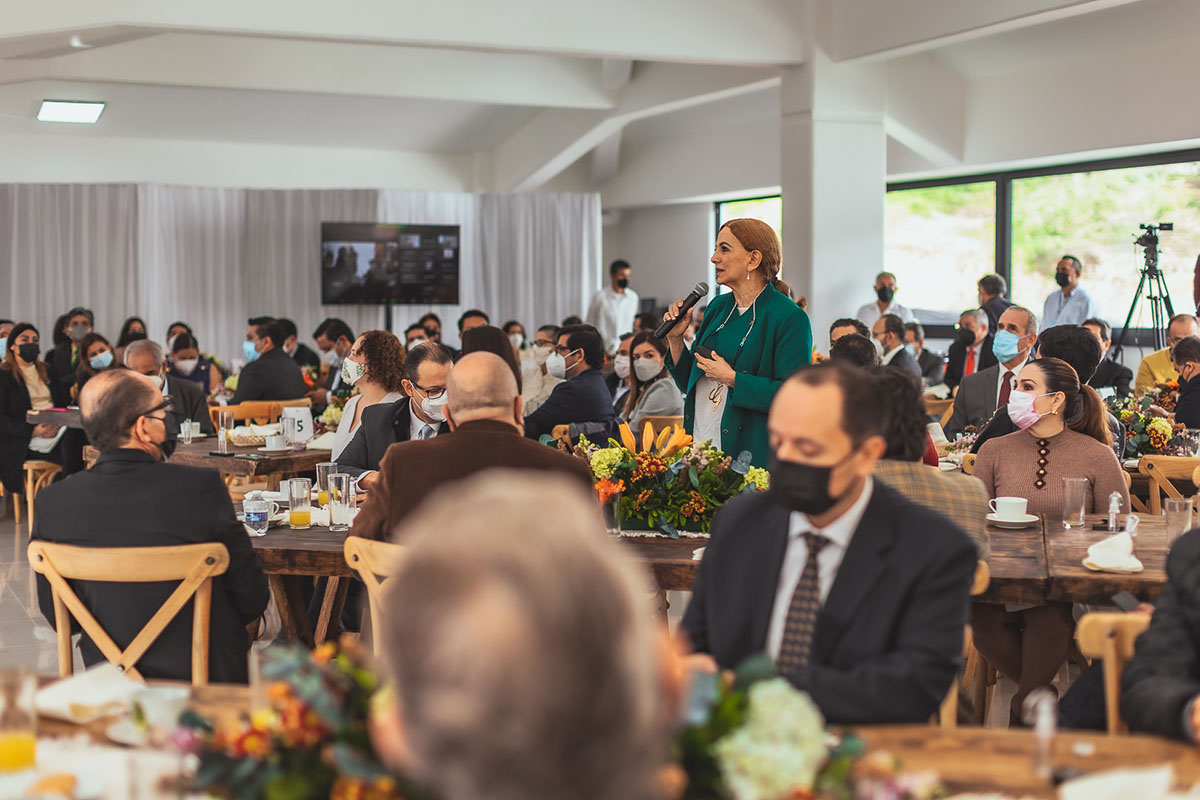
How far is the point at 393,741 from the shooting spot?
1079 mm

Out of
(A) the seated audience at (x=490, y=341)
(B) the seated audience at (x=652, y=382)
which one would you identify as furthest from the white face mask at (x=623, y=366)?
(A) the seated audience at (x=490, y=341)

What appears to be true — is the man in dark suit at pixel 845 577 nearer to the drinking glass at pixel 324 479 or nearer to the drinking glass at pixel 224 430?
the drinking glass at pixel 324 479

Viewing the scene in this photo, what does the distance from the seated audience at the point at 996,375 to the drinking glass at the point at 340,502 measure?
3543 mm

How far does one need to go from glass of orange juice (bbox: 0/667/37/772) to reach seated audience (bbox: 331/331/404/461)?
3295 millimetres

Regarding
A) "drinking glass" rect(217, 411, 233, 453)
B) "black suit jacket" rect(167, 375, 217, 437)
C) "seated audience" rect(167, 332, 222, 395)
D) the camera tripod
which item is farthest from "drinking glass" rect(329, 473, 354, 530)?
the camera tripod

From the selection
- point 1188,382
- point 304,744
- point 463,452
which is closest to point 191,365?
point 463,452

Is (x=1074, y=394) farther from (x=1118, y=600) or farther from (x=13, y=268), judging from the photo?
(x=13, y=268)

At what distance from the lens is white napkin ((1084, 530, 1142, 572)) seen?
10.6 ft

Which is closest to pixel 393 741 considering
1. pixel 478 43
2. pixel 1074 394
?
pixel 1074 394

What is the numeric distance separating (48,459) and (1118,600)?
742 centimetres

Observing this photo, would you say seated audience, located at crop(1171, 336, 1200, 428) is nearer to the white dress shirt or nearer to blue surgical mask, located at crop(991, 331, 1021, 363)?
blue surgical mask, located at crop(991, 331, 1021, 363)

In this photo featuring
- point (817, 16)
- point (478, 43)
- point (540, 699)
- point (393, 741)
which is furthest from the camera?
point (817, 16)

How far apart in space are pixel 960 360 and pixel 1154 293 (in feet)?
7.76

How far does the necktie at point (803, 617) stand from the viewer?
2158 millimetres
